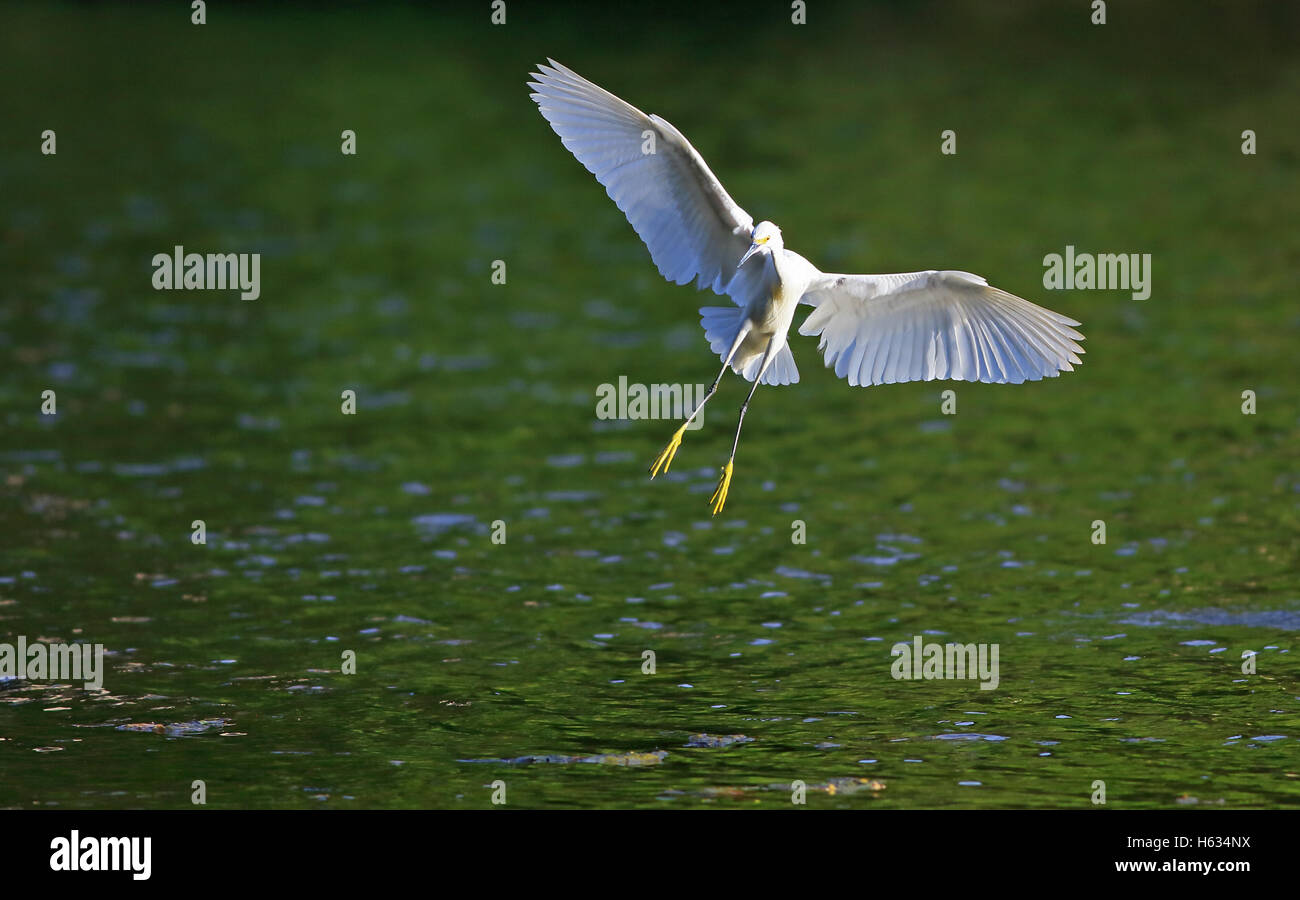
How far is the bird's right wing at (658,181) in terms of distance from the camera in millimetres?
13609

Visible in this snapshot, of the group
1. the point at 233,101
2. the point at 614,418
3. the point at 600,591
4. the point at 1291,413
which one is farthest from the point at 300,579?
the point at 233,101

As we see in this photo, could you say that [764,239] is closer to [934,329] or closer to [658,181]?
[658,181]

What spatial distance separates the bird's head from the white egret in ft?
0.04

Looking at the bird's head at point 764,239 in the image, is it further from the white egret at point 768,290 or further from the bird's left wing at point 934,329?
the bird's left wing at point 934,329

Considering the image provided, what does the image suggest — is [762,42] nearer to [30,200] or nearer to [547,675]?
[30,200]

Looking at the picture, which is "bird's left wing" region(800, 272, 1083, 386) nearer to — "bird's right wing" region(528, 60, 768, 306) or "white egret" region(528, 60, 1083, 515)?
"white egret" region(528, 60, 1083, 515)

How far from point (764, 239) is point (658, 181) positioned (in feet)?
3.89

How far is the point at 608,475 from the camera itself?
2159cm

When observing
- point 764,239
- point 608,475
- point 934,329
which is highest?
point 764,239

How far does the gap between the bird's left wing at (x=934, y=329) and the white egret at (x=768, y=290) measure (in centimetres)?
1

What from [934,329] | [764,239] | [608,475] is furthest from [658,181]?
[608,475]

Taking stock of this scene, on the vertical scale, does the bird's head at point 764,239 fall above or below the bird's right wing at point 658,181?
below

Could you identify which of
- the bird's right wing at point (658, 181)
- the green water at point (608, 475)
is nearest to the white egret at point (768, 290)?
the bird's right wing at point (658, 181)

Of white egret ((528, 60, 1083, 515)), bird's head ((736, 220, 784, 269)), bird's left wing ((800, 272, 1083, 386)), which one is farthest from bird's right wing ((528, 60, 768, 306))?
bird's left wing ((800, 272, 1083, 386))
